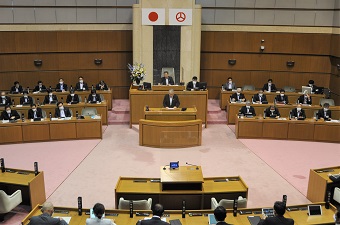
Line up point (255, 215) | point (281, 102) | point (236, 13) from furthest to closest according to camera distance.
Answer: point (236, 13)
point (281, 102)
point (255, 215)

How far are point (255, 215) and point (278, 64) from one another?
12393mm

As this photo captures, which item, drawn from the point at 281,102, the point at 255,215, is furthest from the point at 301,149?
the point at 255,215

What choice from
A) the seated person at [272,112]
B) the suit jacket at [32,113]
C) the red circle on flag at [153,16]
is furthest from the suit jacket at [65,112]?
the seated person at [272,112]

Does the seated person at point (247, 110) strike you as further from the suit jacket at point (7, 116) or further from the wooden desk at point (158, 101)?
the suit jacket at point (7, 116)

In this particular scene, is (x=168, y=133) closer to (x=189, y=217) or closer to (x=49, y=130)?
(x=49, y=130)

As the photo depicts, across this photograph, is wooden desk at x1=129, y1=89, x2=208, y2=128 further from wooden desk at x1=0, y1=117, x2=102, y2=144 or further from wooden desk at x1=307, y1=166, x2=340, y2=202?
wooden desk at x1=307, y1=166, x2=340, y2=202

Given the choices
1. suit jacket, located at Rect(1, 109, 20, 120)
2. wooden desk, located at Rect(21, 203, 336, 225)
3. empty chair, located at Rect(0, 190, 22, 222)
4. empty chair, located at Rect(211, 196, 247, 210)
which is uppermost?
suit jacket, located at Rect(1, 109, 20, 120)

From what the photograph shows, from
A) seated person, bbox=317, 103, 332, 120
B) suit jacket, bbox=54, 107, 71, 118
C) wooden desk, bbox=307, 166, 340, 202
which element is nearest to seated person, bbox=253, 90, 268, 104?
seated person, bbox=317, 103, 332, 120

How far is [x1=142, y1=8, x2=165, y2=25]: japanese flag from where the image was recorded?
15891 mm

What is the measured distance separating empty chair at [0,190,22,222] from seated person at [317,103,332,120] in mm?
10094

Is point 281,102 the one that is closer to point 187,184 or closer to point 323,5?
point 323,5

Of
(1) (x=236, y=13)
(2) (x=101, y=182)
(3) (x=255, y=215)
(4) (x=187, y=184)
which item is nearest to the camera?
(3) (x=255, y=215)

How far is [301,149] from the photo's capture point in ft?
39.7

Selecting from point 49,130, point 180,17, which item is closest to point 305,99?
point 180,17
